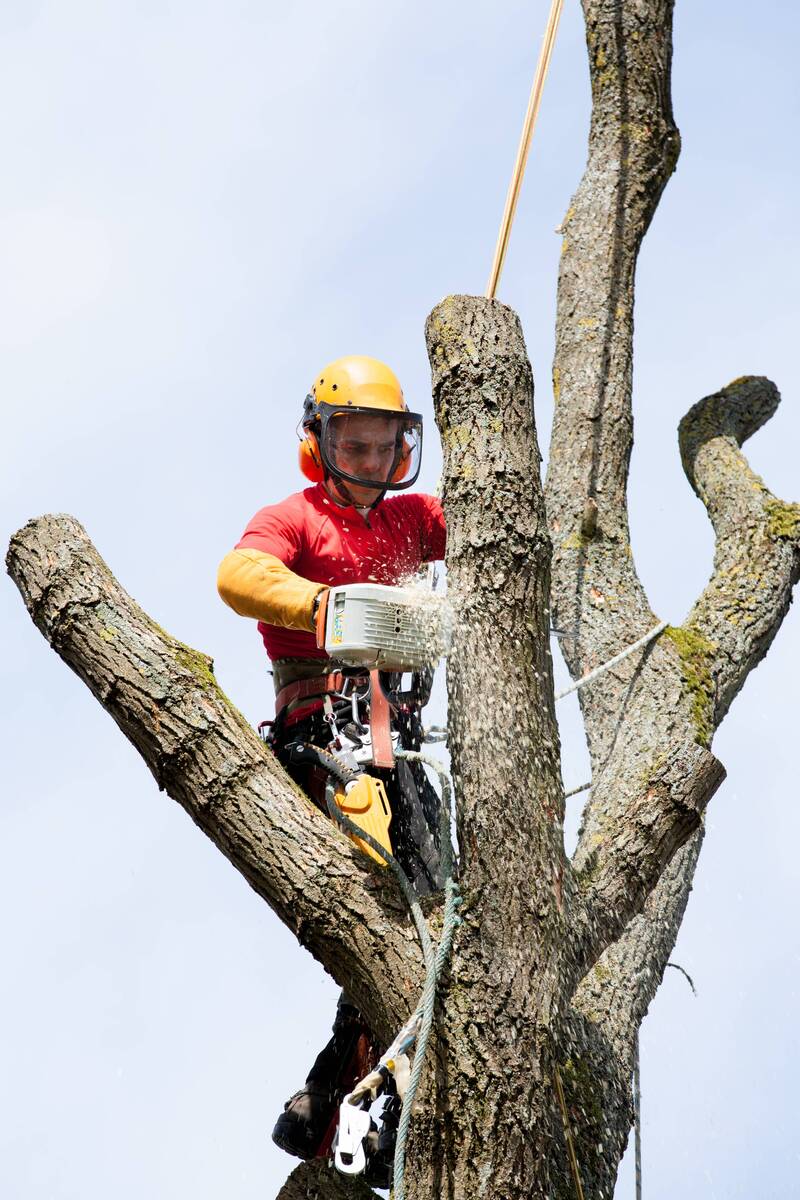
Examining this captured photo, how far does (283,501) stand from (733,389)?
260 cm

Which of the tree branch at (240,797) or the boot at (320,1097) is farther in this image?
the boot at (320,1097)

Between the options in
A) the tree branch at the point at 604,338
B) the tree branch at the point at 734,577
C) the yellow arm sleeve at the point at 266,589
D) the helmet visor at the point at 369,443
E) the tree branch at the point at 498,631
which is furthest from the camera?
the tree branch at the point at 604,338

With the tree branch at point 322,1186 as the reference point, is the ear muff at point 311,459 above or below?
above

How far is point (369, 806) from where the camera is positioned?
12.1ft

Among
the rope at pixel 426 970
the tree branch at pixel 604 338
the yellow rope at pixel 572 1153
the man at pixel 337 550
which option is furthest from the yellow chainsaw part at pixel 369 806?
the tree branch at pixel 604 338

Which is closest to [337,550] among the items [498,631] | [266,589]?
[266,589]

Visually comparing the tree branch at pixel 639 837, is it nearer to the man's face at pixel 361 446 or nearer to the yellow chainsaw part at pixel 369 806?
the yellow chainsaw part at pixel 369 806

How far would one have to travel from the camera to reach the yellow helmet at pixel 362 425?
4219 millimetres

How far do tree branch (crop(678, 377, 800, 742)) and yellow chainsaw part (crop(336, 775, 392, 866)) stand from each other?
133 centimetres

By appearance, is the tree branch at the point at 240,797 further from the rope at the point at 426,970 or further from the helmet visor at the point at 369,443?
the helmet visor at the point at 369,443

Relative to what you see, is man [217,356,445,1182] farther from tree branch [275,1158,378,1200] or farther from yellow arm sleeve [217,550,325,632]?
tree branch [275,1158,378,1200]

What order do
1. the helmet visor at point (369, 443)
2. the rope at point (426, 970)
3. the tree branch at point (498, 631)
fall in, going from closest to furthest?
1. the rope at point (426, 970)
2. the tree branch at point (498, 631)
3. the helmet visor at point (369, 443)

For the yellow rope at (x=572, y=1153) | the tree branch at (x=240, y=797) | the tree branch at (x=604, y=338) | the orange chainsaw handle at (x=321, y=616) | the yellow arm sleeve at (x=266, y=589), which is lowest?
the yellow rope at (x=572, y=1153)

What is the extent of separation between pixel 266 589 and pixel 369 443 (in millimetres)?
806
